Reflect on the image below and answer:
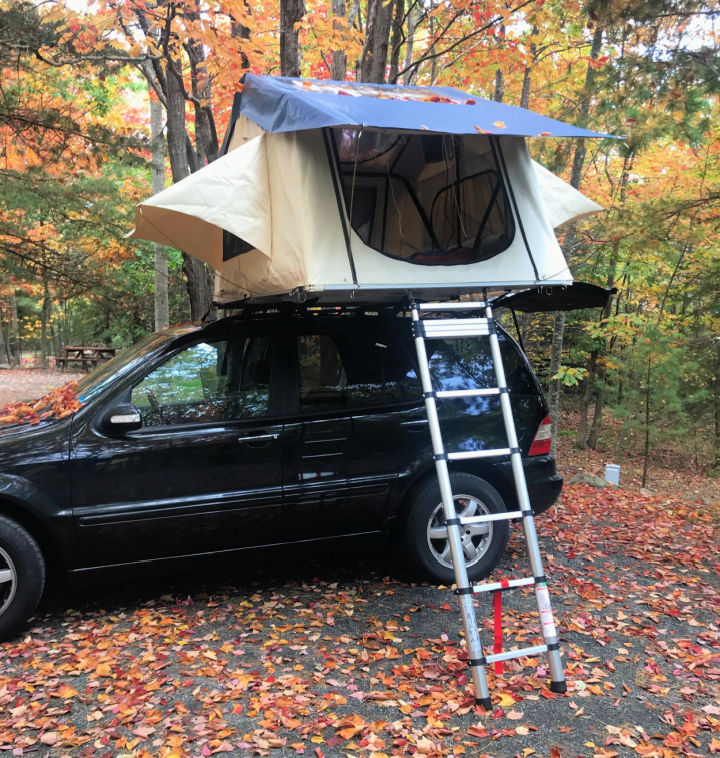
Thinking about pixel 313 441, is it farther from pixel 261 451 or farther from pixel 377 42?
pixel 377 42

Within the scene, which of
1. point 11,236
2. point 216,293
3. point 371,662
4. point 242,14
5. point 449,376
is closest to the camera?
point 371,662

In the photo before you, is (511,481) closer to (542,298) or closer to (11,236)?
(542,298)

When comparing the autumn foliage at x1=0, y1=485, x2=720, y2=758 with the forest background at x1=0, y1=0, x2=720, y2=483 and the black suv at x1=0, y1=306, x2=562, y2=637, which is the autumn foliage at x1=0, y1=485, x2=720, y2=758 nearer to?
the black suv at x1=0, y1=306, x2=562, y2=637

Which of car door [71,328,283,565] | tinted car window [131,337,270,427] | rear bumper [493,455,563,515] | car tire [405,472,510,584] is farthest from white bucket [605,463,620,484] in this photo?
tinted car window [131,337,270,427]

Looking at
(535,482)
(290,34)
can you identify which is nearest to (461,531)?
(535,482)

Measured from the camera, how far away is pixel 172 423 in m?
3.77

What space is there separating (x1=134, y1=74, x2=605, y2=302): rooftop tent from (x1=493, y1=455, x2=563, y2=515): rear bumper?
139cm

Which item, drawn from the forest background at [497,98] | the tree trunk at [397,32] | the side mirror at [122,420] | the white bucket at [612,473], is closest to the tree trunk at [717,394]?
the forest background at [497,98]

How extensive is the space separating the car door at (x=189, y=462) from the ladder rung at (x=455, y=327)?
1.21 metres

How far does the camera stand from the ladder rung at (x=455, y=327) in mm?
3354

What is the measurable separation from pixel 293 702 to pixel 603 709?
4.97 feet

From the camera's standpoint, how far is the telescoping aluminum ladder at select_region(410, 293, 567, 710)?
3.00 metres

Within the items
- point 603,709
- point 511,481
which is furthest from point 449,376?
point 603,709

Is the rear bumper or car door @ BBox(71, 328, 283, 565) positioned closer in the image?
car door @ BBox(71, 328, 283, 565)
